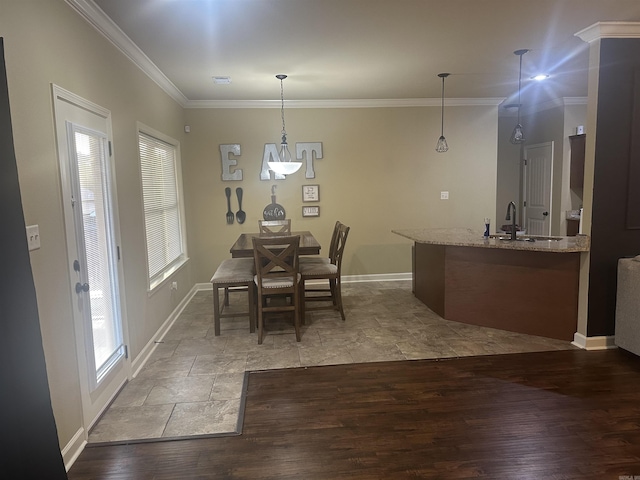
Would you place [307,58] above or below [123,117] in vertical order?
above

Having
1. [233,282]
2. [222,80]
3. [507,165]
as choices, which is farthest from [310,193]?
[507,165]

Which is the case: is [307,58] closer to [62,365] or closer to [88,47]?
[88,47]

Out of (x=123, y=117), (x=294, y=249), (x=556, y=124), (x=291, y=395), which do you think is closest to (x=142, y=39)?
(x=123, y=117)

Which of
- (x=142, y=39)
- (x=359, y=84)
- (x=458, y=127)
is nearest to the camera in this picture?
(x=142, y=39)

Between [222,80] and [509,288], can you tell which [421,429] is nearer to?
[509,288]

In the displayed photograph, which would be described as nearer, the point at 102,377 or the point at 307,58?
the point at 102,377

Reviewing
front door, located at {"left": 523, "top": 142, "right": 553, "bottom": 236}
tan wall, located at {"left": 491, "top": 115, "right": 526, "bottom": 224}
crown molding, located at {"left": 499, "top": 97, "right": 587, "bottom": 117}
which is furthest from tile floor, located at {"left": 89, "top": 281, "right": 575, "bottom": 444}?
crown molding, located at {"left": 499, "top": 97, "right": 587, "bottom": 117}

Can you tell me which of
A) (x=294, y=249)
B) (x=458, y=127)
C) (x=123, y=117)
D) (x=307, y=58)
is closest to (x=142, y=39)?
(x=123, y=117)

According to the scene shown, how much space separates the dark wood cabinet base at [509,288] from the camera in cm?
359

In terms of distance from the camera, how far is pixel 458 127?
19.2 feet

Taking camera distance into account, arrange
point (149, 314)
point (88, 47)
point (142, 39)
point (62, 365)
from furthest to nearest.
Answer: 1. point (149, 314)
2. point (142, 39)
3. point (88, 47)
4. point (62, 365)

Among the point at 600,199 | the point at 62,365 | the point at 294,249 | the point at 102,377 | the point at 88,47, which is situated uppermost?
the point at 88,47

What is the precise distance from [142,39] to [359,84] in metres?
2.42

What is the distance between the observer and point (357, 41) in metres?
3.35
